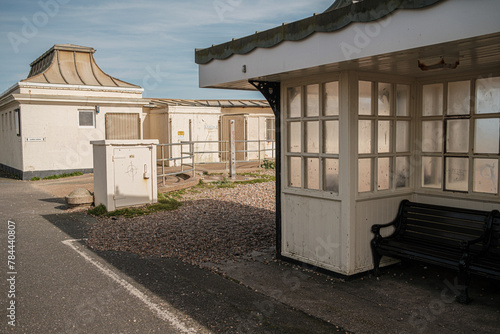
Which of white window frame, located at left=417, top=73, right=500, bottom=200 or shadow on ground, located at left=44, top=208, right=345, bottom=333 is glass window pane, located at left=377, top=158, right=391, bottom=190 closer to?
white window frame, located at left=417, top=73, right=500, bottom=200

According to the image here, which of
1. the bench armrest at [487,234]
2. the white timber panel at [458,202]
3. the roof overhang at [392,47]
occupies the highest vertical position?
the roof overhang at [392,47]

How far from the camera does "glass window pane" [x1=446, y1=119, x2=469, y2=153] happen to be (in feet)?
16.8

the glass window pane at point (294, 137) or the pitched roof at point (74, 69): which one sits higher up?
the pitched roof at point (74, 69)

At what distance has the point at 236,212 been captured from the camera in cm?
945

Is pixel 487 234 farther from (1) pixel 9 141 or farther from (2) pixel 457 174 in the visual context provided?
(1) pixel 9 141

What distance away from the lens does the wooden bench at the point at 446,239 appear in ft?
14.3

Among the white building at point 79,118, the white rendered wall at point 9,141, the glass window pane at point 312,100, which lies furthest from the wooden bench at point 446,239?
the white rendered wall at point 9,141

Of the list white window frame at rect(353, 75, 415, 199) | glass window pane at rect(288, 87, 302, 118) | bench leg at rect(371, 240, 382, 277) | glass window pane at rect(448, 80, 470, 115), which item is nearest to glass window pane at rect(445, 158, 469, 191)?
white window frame at rect(353, 75, 415, 199)

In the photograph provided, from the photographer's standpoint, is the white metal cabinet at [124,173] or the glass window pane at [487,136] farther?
the white metal cabinet at [124,173]

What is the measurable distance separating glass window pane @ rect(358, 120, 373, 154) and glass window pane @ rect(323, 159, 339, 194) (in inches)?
13.0

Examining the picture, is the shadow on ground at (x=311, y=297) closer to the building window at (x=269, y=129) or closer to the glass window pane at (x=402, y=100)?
the glass window pane at (x=402, y=100)

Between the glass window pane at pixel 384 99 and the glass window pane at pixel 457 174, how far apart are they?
938 mm

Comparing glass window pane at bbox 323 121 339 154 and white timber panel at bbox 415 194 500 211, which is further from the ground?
glass window pane at bbox 323 121 339 154

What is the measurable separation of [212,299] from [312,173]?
6.31ft
